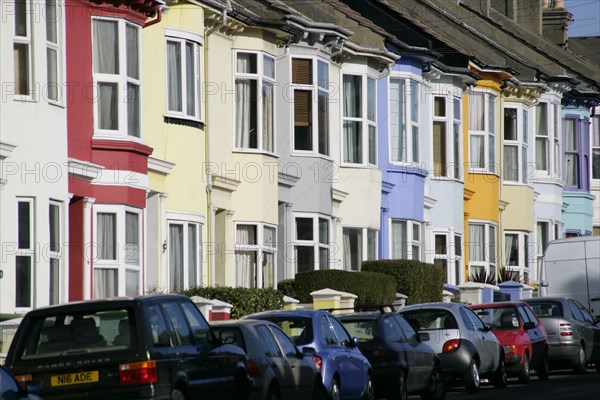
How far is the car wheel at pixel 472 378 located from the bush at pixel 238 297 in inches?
183

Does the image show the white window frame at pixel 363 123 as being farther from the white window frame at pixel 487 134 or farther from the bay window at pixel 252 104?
the white window frame at pixel 487 134

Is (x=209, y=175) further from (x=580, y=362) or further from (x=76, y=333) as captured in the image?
(x=76, y=333)

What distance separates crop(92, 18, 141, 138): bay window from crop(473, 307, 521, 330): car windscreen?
7.61 m

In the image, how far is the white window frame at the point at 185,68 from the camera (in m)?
28.8

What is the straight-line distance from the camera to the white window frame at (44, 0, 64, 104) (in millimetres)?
23547

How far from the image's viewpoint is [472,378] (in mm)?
25312

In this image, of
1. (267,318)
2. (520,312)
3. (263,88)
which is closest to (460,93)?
(263,88)

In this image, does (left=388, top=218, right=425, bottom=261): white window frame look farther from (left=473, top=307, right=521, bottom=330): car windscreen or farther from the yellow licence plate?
the yellow licence plate

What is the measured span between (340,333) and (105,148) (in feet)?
20.8

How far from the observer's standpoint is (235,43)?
3178 centimetres

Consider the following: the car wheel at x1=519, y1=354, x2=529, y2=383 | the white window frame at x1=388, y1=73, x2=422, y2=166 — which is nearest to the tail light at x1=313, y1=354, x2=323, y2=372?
the car wheel at x1=519, y1=354, x2=529, y2=383

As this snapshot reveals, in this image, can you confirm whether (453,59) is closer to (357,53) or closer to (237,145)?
(357,53)

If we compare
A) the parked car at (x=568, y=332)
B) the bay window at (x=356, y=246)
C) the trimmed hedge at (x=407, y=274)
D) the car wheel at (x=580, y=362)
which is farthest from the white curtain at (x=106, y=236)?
the bay window at (x=356, y=246)

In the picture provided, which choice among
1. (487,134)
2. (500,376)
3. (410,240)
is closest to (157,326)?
(500,376)
